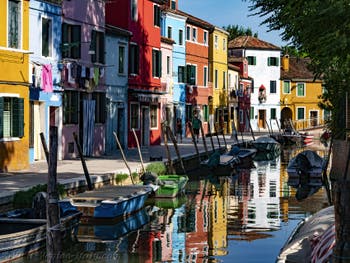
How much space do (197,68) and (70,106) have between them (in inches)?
998

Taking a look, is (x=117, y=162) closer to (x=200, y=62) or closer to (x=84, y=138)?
(x=84, y=138)

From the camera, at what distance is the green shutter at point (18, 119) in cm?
2361

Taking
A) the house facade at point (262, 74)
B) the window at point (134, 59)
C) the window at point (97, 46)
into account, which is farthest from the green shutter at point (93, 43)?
the house facade at point (262, 74)

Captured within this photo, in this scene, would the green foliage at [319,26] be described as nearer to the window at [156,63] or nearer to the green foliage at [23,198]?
the green foliage at [23,198]

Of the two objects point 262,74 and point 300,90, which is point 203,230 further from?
point 300,90

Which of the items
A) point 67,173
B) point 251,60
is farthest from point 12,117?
point 251,60

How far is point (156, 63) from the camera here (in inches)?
1607

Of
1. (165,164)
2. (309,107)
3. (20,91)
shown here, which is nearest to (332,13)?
(20,91)

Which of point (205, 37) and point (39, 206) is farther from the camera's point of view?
point (205, 37)

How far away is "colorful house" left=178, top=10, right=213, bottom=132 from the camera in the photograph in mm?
52062

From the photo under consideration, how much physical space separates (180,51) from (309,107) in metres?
33.5

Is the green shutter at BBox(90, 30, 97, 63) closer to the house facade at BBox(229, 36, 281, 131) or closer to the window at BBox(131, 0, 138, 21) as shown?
the window at BBox(131, 0, 138, 21)

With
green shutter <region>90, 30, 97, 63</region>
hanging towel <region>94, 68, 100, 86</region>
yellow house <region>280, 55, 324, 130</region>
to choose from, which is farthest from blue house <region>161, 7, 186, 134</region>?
yellow house <region>280, 55, 324, 130</region>

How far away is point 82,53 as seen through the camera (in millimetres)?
30656
